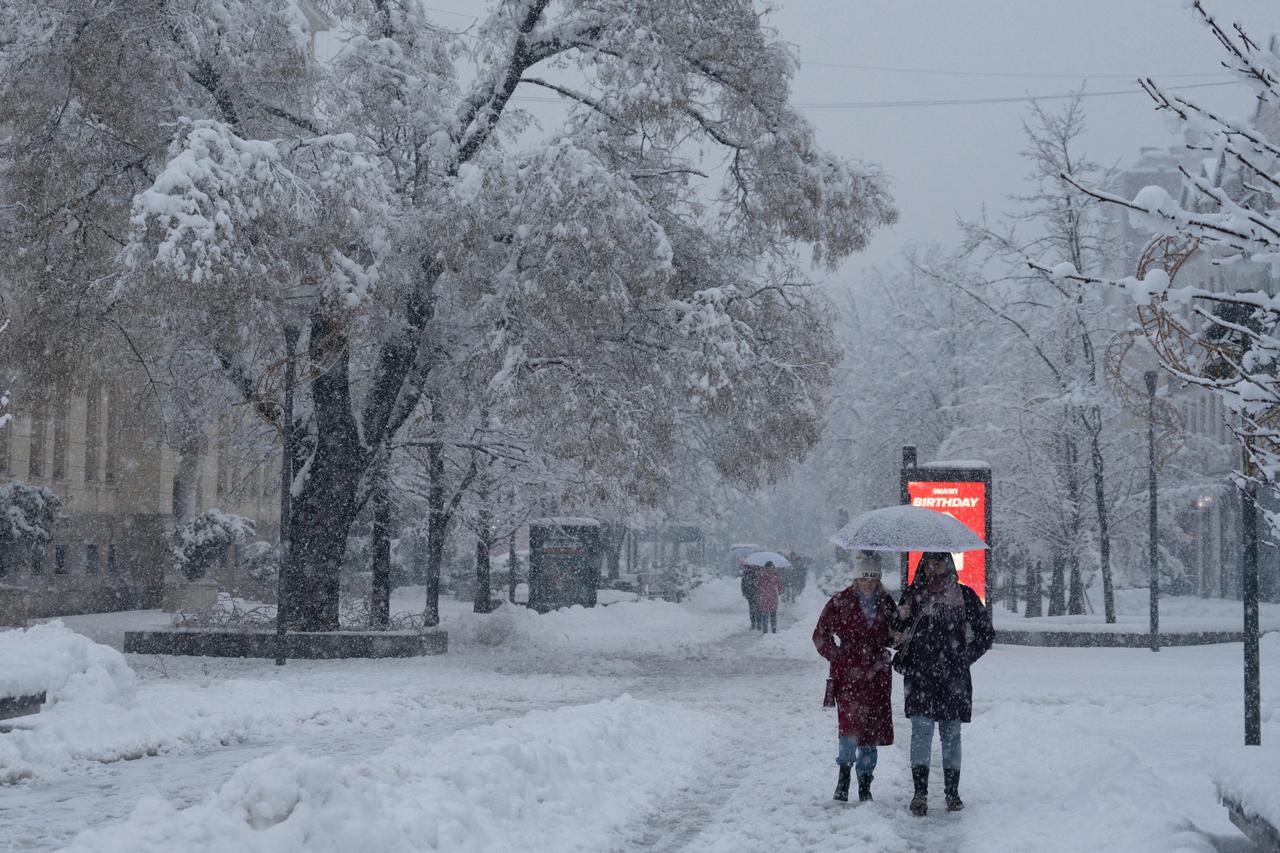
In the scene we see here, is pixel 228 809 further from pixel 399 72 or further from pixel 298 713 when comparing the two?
pixel 399 72

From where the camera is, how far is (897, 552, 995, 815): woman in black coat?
9.44 m

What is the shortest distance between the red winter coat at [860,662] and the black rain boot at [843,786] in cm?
25

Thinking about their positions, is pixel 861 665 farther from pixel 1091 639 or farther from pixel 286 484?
pixel 1091 639

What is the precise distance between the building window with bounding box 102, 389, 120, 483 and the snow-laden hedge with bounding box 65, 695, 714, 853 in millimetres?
25704

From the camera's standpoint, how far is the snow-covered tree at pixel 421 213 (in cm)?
1875

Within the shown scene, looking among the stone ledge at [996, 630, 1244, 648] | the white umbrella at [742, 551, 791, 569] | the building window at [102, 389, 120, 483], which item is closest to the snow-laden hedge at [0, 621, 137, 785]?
the stone ledge at [996, 630, 1244, 648]

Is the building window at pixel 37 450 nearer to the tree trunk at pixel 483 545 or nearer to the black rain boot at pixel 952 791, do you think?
the tree trunk at pixel 483 545

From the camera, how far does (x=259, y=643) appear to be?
72.0 feet

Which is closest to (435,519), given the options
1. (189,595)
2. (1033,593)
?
(189,595)

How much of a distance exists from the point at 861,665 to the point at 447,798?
10.7 ft

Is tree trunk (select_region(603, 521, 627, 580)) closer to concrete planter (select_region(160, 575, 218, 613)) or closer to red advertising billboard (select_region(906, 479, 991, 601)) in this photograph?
concrete planter (select_region(160, 575, 218, 613))

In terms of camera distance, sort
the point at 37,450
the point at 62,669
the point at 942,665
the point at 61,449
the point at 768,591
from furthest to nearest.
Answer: the point at 61,449, the point at 768,591, the point at 37,450, the point at 62,669, the point at 942,665

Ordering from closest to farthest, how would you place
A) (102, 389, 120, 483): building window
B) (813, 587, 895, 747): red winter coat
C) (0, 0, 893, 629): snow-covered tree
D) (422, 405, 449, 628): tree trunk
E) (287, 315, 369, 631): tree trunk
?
(813, 587, 895, 747): red winter coat → (0, 0, 893, 629): snow-covered tree → (287, 315, 369, 631): tree trunk → (422, 405, 449, 628): tree trunk → (102, 389, 120, 483): building window

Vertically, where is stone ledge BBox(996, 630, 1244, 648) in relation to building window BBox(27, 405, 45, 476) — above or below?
below
